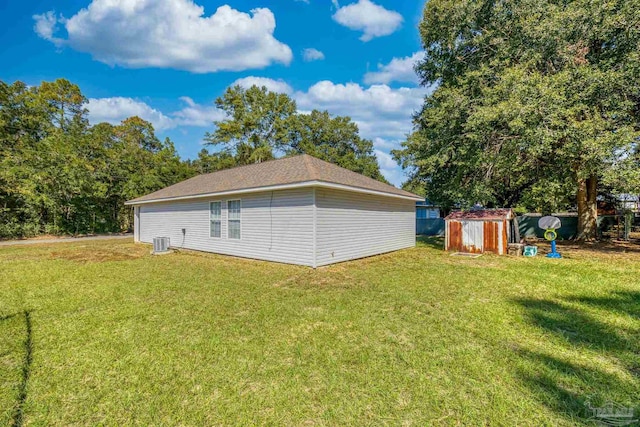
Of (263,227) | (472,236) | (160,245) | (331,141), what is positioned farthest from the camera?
(331,141)

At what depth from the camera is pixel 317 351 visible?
3.20 meters

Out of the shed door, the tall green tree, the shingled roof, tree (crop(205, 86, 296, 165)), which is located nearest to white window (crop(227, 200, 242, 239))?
the shingled roof

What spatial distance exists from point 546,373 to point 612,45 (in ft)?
41.0

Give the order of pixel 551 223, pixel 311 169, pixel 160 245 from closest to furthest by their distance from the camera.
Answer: pixel 311 169 < pixel 551 223 < pixel 160 245

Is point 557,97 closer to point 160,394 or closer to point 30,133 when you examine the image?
point 160,394

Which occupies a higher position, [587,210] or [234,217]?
[587,210]

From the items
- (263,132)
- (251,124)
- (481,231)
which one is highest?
(251,124)

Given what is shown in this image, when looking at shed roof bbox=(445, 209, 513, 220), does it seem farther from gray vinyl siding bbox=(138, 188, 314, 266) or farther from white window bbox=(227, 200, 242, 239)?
white window bbox=(227, 200, 242, 239)

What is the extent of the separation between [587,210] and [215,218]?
53.4 feet

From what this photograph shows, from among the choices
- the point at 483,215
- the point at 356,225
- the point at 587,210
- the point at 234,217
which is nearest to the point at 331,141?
the point at 587,210

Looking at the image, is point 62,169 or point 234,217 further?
point 62,169

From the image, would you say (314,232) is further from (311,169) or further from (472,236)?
(472,236)

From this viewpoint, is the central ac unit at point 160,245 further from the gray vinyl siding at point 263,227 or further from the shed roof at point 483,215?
the shed roof at point 483,215

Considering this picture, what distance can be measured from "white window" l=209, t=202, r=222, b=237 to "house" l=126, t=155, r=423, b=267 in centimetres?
4
